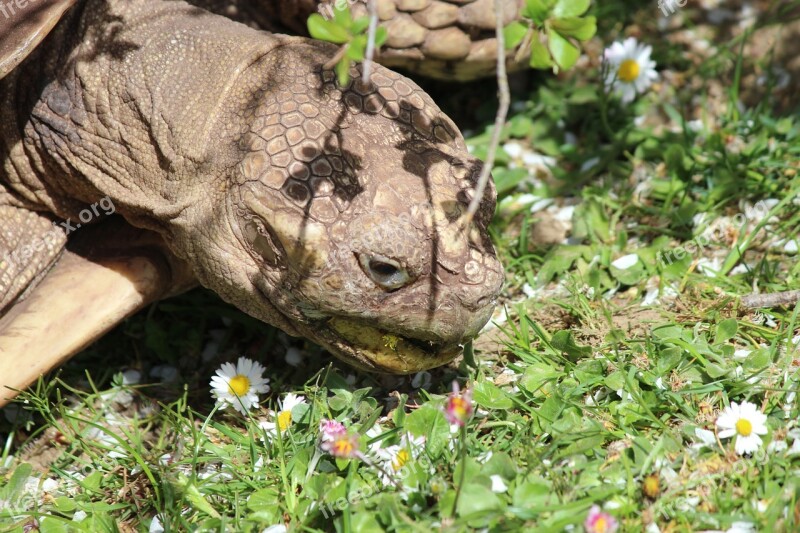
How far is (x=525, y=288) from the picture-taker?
118 inches

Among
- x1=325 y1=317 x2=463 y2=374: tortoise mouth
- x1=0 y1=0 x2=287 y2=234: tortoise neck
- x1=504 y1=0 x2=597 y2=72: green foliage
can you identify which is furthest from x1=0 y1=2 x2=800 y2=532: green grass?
x1=504 y1=0 x2=597 y2=72: green foliage

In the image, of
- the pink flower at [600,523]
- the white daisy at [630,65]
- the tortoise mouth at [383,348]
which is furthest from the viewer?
the white daisy at [630,65]

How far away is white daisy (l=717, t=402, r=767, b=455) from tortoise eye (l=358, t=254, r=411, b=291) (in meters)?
0.85

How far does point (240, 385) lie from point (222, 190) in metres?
0.65

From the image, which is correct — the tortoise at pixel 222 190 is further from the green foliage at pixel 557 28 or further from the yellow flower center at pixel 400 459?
the green foliage at pixel 557 28

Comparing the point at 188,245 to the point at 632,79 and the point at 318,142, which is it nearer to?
the point at 318,142

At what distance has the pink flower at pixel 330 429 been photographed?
7.14 feet

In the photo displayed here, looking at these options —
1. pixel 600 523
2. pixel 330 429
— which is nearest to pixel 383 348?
pixel 330 429

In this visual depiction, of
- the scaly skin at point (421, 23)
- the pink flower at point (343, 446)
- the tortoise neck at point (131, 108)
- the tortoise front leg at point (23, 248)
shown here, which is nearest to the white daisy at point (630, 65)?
the scaly skin at point (421, 23)

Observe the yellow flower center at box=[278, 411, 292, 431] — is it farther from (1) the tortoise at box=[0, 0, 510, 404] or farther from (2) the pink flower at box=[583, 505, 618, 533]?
(2) the pink flower at box=[583, 505, 618, 533]

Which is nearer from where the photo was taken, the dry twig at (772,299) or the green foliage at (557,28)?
the green foliage at (557,28)

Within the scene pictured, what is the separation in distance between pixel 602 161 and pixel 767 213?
64cm

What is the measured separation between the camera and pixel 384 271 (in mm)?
2125

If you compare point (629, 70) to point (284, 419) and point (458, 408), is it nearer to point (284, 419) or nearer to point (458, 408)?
point (284, 419)
